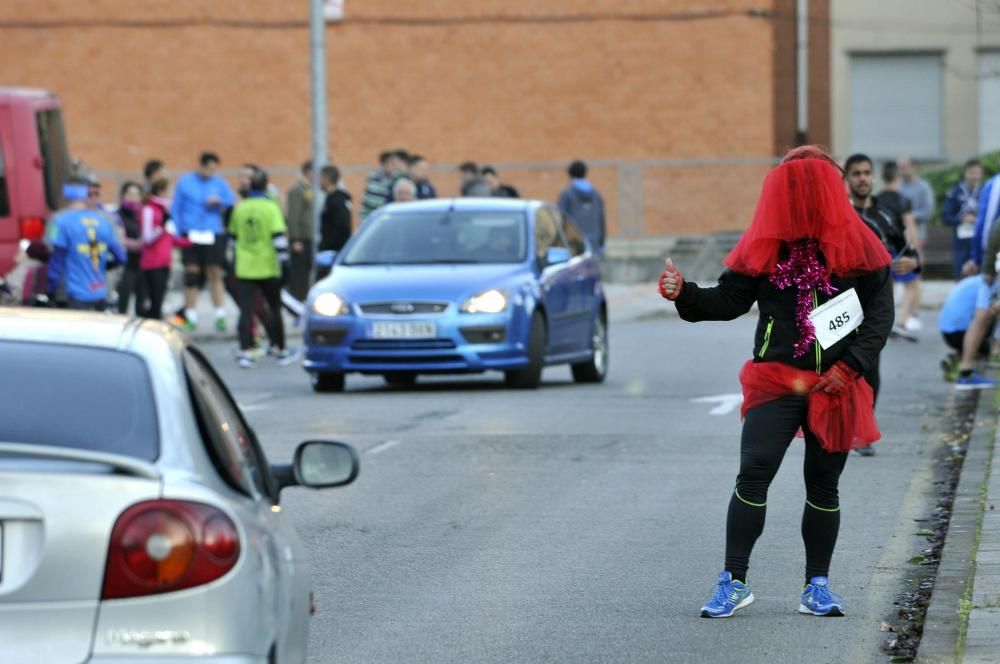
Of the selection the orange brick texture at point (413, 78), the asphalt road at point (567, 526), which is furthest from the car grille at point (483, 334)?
the orange brick texture at point (413, 78)

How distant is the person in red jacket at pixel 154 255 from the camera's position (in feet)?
74.8

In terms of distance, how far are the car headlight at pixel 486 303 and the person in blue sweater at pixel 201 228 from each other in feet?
27.1

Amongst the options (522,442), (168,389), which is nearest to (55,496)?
(168,389)

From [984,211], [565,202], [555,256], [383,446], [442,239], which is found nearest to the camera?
[383,446]

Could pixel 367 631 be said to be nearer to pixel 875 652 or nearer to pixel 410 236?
pixel 875 652

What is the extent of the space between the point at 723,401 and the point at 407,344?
2.43m

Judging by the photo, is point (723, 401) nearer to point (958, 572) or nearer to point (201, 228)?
point (958, 572)

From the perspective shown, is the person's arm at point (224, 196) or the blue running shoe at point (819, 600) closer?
the blue running shoe at point (819, 600)

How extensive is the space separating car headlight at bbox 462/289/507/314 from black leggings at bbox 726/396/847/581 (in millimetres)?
9128

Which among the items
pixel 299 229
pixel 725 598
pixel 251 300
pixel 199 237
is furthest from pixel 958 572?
pixel 299 229

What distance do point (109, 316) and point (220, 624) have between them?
3.88 feet

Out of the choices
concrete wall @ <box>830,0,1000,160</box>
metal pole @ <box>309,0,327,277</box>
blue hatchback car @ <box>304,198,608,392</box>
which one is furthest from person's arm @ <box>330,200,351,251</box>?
concrete wall @ <box>830,0,1000,160</box>

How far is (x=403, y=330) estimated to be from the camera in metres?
16.7

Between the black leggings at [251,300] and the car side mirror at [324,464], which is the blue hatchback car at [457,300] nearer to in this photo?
the black leggings at [251,300]
